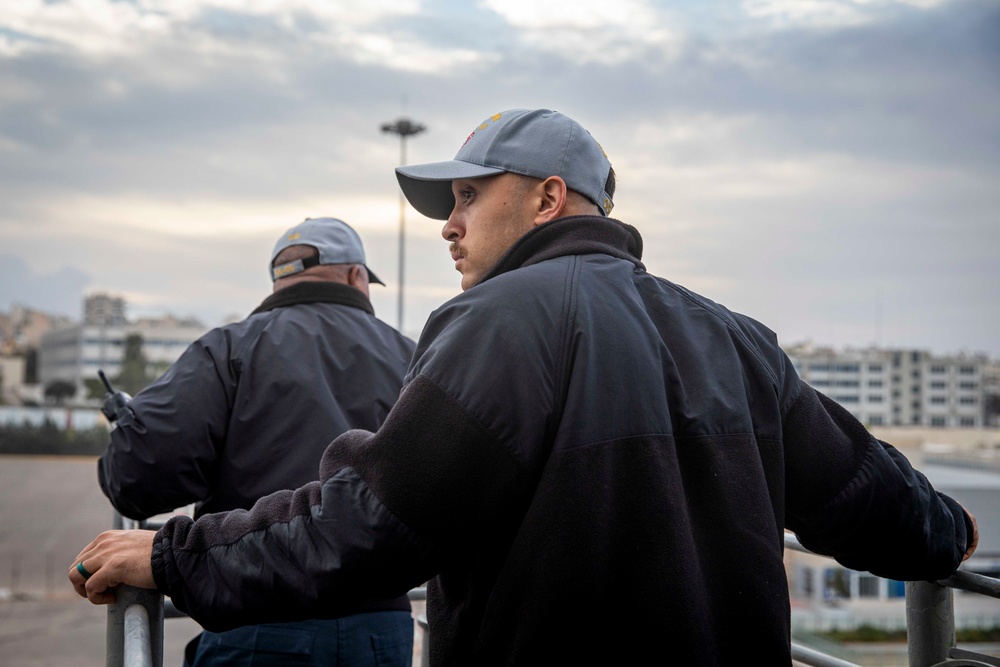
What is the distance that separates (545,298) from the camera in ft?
5.02

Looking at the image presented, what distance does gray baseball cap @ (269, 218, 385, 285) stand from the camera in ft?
11.0

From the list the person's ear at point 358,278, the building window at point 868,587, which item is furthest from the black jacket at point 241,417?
the building window at point 868,587

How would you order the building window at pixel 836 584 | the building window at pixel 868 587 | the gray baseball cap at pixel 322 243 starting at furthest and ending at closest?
the building window at pixel 868 587 → the building window at pixel 836 584 → the gray baseball cap at pixel 322 243

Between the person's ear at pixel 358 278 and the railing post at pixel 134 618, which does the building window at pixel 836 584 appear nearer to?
the person's ear at pixel 358 278

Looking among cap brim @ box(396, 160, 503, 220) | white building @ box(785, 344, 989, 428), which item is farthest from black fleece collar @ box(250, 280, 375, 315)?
white building @ box(785, 344, 989, 428)

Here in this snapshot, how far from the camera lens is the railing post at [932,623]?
2.29 metres

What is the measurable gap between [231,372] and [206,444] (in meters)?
0.24

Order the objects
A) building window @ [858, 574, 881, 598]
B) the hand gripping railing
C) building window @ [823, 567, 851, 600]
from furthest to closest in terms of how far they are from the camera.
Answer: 1. building window @ [858, 574, 881, 598]
2. building window @ [823, 567, 851, 600]
3. the hand gripping railing

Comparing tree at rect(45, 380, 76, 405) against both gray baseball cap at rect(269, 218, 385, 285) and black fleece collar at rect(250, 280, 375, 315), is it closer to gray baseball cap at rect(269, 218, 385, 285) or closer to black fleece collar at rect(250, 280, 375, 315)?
gray baseball cap at rect(269, 218, 385, 285)

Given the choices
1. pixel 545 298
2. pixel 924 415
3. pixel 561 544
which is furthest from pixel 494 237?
pixel 924 415

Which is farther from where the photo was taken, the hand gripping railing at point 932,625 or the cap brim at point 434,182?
the hand gripping railing at point 932,625

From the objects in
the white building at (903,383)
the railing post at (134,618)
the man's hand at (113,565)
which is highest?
the man's hand at (113,565)

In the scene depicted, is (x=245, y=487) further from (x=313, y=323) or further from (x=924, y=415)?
(x=924, y=415)

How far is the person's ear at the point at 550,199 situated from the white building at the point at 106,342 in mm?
92978
